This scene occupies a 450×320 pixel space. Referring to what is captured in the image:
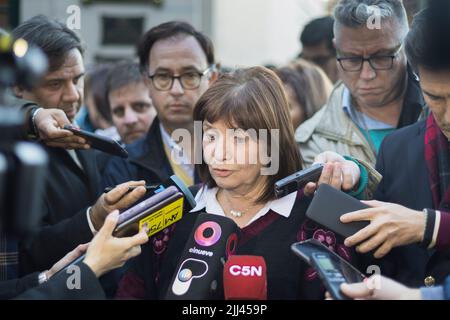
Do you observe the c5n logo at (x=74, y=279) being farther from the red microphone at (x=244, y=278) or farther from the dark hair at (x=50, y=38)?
the dark hair at (x=50, y=38)

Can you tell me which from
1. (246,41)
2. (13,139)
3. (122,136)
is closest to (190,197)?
(13,139)

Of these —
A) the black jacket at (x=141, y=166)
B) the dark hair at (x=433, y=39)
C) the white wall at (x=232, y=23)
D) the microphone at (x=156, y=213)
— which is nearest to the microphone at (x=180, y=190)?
the microphone at (x=156, y=213)

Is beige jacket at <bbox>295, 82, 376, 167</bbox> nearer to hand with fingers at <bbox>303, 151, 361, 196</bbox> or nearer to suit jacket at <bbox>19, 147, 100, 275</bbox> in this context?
hand with fingers at <bbox>303, 151, 361, 196</bbox>

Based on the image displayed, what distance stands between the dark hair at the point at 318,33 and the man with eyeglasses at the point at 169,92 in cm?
108

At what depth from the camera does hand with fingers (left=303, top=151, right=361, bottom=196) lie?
2.65 metres

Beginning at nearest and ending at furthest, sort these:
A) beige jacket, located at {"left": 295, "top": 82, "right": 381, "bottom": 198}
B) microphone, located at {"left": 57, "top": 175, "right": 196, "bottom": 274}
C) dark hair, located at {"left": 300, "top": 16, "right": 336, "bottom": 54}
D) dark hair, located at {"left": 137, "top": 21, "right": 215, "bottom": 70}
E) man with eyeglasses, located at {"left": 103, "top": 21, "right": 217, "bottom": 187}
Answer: microphone, located at {"left": 57, "top": 175, "right": 196, "bottom": 274} → beige jacket, located at {"left": 295, "top": 82, "right": 381, "bottom": 198} → man with eyeglasses, located at {"left": 103, "top": 21, "right": 217, "bottom": 187} → dark hair, located at {"left": 137, "top": 21, "right": 215, "bottom": 70} → dark hair, located at {"left": 300, "top": 16, "right": 336, "bottom": 54}

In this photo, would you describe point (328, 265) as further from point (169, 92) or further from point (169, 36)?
point (169, 36)

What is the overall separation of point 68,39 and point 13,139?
167 cm

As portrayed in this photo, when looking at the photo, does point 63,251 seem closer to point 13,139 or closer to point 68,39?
point 68,39

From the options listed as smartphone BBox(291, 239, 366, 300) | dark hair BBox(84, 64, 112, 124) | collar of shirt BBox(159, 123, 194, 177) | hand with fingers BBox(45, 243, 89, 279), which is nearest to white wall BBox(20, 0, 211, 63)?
dark hair BBox(84, 64, 112, 124)

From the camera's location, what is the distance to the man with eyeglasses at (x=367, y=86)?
127 inches

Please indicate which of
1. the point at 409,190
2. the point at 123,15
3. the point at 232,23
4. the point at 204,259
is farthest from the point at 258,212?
the point at 232,23

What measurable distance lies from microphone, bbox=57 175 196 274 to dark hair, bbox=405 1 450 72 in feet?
2.89

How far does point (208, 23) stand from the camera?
13141mm
